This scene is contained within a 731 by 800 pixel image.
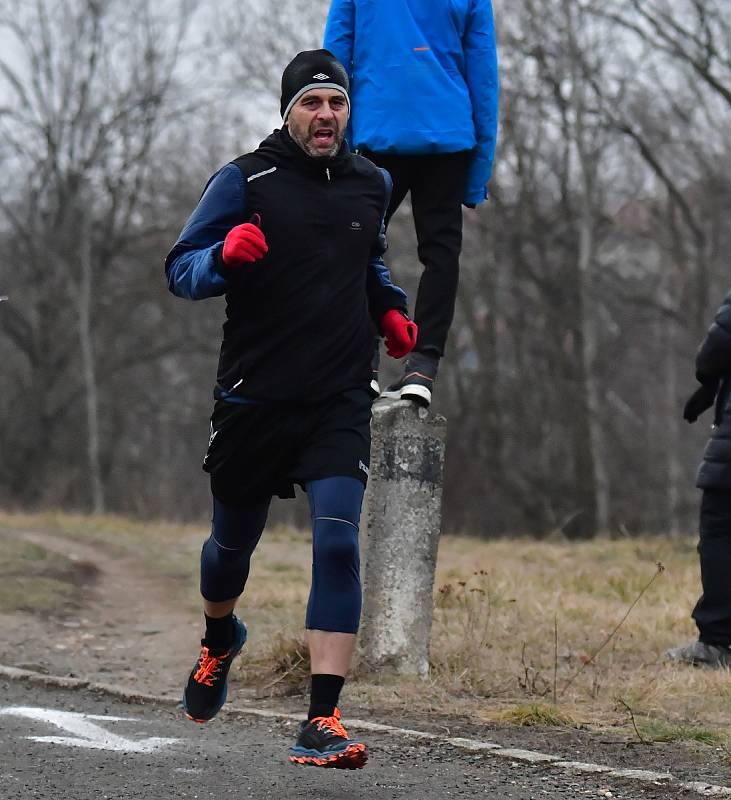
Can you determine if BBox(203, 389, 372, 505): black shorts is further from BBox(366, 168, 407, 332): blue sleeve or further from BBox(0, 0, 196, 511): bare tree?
BBox(0, 0, 196, 511): bare tree

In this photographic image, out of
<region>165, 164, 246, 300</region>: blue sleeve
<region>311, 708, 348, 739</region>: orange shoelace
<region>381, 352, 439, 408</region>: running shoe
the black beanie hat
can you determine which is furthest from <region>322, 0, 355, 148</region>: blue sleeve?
<region>311, 708, 348, 739</region>: orange shoelace

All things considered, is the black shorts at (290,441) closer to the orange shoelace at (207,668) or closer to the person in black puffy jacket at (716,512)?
the orange shoelace at (207,668)

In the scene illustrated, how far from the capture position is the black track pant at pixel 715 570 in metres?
6.68

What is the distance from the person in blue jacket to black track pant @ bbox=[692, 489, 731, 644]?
154 centimetres

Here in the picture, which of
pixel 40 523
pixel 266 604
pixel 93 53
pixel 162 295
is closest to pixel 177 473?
pixel 162 295

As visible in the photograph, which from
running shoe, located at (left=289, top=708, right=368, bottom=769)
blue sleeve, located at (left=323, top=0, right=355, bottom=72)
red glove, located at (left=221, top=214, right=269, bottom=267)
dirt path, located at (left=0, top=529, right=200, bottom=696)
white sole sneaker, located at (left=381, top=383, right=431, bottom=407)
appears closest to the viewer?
running shoe, located at (left=289, top=708, right=368, bottom=769)

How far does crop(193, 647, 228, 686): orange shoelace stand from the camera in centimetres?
498

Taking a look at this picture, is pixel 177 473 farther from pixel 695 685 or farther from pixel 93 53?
pixel 695 685

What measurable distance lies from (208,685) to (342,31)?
114 inches

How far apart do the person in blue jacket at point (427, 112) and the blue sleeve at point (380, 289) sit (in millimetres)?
1356

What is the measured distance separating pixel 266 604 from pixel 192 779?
416cm

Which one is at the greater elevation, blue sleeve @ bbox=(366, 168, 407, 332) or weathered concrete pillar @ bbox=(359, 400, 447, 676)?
blue sleeve @ bbox=(366, 168, 407, 332)

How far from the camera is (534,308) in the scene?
30.1 metres

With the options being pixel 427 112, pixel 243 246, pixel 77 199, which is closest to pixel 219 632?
pixel 243 246
